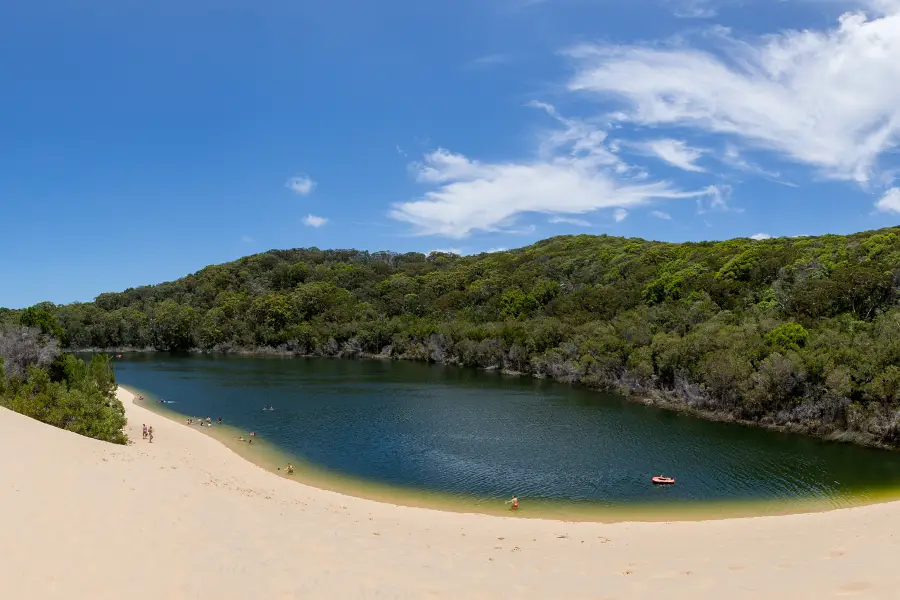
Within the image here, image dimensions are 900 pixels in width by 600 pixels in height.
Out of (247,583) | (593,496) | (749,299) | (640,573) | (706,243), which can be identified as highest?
(706,243)

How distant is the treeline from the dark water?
38.8 feet

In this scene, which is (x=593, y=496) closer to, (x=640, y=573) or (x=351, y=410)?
(x=640, y=573)

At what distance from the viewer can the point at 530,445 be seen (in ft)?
134

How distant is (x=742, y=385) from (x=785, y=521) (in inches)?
1002

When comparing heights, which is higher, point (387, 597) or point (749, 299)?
point (749, 299)

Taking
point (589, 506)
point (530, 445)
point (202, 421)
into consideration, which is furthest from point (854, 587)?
point (202, 421)

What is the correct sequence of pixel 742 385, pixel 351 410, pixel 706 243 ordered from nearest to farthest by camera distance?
pixel 742 385, pixel 351 410, pixel 706 243

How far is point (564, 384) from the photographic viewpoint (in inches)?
2827

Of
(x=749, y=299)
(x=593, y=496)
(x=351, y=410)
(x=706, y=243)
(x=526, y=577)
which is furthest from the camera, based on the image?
(x=706, y=243)

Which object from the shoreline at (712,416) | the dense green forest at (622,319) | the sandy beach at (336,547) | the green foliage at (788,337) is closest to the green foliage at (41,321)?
the dense green forest at (622,319)

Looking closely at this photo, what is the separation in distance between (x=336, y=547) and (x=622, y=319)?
64.6 m

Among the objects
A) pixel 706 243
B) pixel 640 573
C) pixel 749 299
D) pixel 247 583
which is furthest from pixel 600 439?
pixel 706 243

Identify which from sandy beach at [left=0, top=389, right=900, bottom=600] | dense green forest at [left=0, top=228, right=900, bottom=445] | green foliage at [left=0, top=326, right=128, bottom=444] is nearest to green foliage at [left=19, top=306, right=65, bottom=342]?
dense green forest at [left=0, top=228, right=900, bottom=445]

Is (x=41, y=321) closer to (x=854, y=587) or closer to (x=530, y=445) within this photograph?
(x=530, y=445)
